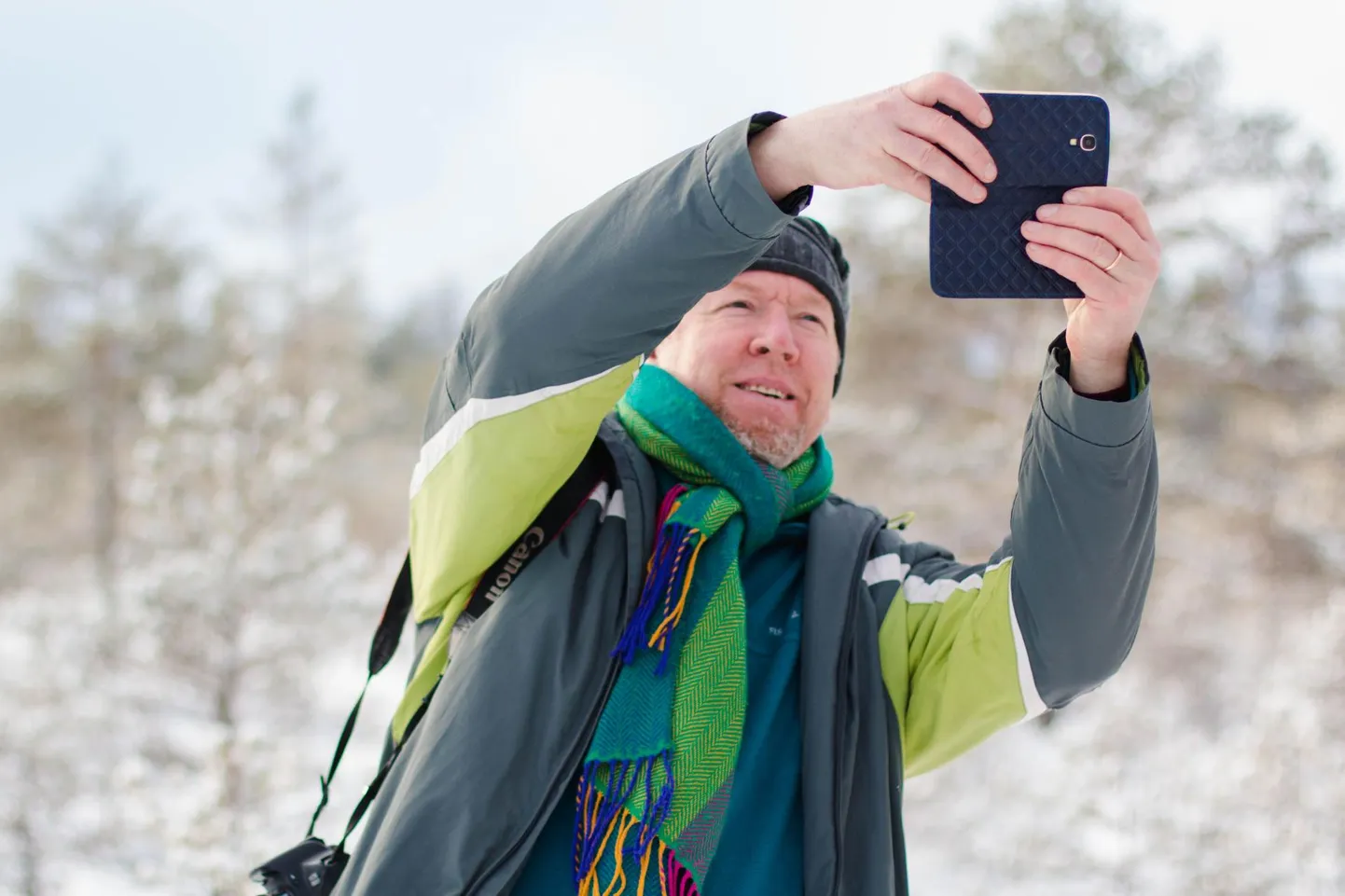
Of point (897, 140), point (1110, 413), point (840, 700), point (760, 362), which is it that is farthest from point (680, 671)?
point (897, 140)

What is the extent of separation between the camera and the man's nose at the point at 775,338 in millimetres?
1766

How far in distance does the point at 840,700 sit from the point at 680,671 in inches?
9.4

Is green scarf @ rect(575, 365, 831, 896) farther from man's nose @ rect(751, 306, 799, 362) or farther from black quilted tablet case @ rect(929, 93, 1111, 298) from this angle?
black quilted tablet case @ rect(929, 93, 1111, 298)

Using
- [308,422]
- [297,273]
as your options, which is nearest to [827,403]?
[308,422]

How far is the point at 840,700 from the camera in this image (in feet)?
4.98

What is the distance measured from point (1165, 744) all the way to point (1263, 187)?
5.39 meters

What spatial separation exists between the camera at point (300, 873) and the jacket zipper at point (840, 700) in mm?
687

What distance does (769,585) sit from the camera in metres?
1.70

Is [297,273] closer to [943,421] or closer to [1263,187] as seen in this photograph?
[943,421]

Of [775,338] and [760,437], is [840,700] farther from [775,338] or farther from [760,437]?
[775,338]

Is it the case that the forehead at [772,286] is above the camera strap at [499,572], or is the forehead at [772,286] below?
above

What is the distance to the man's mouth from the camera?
5.81ft

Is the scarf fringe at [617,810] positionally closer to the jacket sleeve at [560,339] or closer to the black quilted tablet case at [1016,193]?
the jacket sleeve at [560,339]

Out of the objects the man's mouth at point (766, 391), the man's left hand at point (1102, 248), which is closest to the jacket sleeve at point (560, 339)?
the man's left hand at point (1102, 248)
